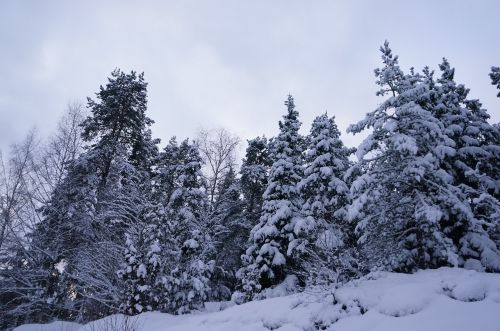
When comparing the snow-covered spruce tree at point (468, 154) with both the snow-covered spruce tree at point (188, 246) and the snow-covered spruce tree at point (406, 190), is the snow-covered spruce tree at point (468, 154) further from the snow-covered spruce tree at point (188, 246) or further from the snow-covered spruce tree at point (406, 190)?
the snow-covered spruce tree at point (188, 246)

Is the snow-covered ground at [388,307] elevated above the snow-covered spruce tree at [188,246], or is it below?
below

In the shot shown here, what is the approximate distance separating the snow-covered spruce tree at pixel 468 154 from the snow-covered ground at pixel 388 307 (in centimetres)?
327

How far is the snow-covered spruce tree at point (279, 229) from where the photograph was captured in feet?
56.1

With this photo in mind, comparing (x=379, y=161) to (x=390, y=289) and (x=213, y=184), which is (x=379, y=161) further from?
(x=213, y=184)

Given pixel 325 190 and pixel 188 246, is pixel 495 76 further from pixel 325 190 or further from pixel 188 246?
pixel 188 246

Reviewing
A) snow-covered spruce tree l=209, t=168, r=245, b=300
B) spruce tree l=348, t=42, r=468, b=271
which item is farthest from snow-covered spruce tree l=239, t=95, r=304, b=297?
snow-covered spruce tree l=209, t=168, r=245, b=300

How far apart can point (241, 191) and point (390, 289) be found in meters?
20.5

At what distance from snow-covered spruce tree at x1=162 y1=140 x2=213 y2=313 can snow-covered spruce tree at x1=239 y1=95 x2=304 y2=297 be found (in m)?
2.61

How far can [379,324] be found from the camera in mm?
6727

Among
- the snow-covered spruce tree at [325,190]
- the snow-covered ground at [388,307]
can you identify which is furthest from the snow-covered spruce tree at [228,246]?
the snow-covered ground at [388,307]

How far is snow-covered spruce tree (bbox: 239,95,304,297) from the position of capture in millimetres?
17109

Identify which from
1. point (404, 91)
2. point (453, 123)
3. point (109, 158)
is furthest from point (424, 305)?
point (109, 158)

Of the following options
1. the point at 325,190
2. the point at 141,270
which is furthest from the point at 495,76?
the point at 141,270

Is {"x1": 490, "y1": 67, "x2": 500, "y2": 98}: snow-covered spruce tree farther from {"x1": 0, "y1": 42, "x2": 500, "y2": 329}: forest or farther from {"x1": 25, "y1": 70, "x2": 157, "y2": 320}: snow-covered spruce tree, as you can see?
{"x1": 25, "y1": 70, "x2": 157, "y2": 320}: snow-covered spruce tree
